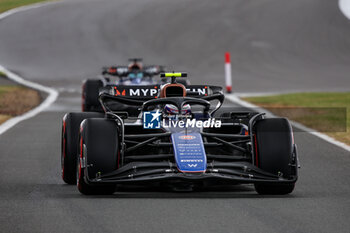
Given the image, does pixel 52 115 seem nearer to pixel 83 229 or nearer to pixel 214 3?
pixel 83 229

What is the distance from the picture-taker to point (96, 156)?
910 cm

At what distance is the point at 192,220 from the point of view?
7.58 metres

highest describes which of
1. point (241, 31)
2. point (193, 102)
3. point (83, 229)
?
point (241, 31)

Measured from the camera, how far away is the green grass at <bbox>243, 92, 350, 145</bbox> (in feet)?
55.5

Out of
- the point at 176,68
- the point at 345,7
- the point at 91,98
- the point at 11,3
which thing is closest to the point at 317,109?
the point at 91,98

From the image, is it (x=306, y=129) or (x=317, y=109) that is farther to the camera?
(x=317, y=109)

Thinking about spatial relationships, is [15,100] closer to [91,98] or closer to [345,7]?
[91,98]

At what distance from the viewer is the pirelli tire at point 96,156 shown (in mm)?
9047

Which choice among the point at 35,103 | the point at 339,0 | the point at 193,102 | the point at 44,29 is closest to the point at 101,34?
the point at 44,29

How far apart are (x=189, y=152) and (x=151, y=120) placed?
862 mm

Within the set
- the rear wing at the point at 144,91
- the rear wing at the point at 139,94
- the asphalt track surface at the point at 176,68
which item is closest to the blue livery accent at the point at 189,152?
the asphalt track surface at the point at 176,68

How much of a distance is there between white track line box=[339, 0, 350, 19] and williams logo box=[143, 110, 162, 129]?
37.8 meters

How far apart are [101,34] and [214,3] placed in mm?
8163

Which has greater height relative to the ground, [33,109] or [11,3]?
[11,3]
